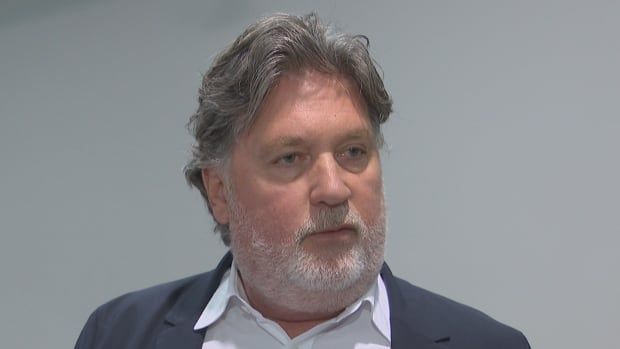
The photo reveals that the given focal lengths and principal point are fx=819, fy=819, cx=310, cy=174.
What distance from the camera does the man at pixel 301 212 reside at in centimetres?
122

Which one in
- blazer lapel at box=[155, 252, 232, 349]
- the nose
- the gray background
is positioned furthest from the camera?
the gray background

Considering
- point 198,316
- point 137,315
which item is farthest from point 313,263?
point 137,315

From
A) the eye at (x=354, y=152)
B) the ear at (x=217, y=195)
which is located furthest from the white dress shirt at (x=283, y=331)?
the eye at (x=354, y=152)

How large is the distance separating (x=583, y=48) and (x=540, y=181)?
27 centimetres

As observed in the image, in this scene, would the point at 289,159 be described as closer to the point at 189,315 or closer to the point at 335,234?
the point at 335,234

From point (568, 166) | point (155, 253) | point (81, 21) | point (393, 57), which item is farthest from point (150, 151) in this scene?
point (568, 166)

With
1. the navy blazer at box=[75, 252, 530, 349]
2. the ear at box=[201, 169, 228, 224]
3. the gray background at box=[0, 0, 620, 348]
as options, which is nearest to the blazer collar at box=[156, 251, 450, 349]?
the navy blazer at box=[75, 252, 530, 349]

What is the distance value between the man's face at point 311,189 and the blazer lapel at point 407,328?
80mm

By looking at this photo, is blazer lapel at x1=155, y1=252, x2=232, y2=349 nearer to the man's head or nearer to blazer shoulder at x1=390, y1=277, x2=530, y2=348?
the man's head

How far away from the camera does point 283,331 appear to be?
1279 mm

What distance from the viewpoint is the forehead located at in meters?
1.24

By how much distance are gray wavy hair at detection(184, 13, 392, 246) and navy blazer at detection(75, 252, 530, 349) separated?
24 centimetres

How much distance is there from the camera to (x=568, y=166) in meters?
1.61

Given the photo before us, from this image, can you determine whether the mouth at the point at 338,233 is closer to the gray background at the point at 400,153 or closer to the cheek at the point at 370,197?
the cheek at the point at 370,197
